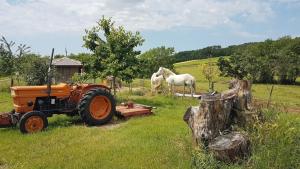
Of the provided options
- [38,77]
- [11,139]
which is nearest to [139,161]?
[11,139]

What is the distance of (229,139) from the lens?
8312 mm

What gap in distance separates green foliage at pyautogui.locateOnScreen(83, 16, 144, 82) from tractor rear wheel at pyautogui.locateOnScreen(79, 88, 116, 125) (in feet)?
17.4

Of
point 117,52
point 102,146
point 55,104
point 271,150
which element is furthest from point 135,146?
point 117,52

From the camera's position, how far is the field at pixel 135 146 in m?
7.36

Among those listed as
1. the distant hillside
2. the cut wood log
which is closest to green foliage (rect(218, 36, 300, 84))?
the distant hillside

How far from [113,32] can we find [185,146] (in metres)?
12.2

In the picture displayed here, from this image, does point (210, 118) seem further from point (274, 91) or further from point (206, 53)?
point (206, 53)

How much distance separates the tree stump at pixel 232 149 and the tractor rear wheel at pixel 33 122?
239 inches

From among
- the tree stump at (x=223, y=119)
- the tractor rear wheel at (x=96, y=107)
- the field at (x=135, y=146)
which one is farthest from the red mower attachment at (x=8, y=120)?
the tree stump at (x=223, y=119)

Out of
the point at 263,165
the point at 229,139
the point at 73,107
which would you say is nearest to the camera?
the point at 263,165

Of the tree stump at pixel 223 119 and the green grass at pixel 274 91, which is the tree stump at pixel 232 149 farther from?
the green grass at pixel 274 91

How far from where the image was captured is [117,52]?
65.6 ft

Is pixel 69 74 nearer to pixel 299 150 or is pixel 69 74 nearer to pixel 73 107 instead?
pixel 73 107

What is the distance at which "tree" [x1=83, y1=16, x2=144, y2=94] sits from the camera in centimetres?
1958
